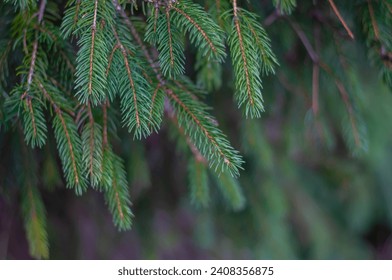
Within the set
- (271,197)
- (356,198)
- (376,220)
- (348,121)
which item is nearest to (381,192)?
(356,198)

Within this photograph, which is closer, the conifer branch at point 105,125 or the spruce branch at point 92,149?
the spruce branch at point 92,149

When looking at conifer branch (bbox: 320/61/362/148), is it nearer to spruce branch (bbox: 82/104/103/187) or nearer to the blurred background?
the blurred background

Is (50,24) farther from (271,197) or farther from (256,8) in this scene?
(271,197)

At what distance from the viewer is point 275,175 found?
274 centimetres

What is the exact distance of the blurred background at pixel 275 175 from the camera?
1.79m

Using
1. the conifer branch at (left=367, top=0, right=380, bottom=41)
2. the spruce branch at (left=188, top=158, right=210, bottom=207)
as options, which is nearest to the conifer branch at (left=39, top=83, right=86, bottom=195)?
the spruce branch at (left=188, top=158, right=210, bottom=207)

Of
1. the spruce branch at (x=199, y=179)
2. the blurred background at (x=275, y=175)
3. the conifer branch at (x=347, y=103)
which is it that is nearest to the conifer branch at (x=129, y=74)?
the blurred background at (x=275, y=175)

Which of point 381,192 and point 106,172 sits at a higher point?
point 106,172

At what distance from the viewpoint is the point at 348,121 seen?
1809 millimetres

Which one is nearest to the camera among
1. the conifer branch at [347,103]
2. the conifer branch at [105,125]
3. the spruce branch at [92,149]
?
the spruce branch at [92,149]

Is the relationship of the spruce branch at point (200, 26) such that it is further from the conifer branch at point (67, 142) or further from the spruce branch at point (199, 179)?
the spruce branch at point (199, 179)

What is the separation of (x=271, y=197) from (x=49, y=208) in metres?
1.18

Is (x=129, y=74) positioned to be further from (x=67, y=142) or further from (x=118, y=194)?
(x=118, y=194)

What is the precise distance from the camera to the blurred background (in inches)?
70.6
